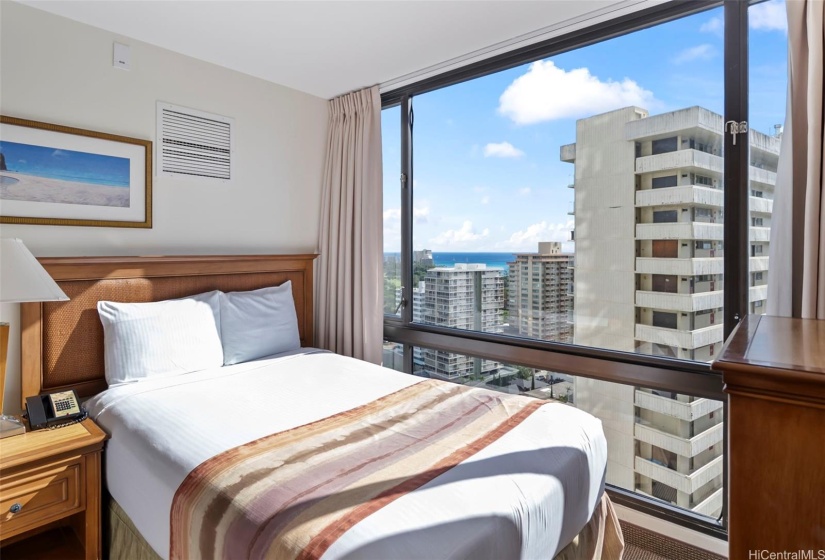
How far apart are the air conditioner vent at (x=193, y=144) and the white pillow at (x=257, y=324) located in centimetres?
82

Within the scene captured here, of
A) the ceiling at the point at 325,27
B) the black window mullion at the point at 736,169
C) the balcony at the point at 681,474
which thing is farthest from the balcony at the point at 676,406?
the ceiling at the point at 325,27

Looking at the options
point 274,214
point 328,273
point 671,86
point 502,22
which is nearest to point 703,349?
point 671,86

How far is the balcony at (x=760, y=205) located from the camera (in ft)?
6.66

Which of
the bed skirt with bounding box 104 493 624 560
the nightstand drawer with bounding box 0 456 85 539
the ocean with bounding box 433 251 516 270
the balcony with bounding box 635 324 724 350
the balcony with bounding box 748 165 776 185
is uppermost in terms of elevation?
the balcony with bounding box 748 165 776 185

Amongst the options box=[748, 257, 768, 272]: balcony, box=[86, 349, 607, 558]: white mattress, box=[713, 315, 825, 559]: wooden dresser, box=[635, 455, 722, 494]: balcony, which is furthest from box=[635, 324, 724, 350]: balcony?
box=[713, 315, 825, 559]: wooden dresser

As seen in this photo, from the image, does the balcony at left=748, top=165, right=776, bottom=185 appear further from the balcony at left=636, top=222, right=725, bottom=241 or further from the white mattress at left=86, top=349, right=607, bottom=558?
the white mattress at left=86, top=349, right=607, bottom=558

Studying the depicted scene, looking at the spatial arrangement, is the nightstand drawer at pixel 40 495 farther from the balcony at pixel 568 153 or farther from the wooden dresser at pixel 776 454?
the balcony at pixel 568 153

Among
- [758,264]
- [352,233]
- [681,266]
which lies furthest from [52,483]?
[758,264]

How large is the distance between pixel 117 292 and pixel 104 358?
36 centimetres

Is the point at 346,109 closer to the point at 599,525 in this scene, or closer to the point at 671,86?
the point at 671,86

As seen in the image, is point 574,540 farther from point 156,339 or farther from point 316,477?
point 156,339

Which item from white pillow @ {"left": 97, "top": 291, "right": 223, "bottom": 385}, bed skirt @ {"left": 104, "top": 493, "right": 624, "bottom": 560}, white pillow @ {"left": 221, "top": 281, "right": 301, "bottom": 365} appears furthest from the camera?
white pillow @ {"left": 221, "top": 281, "right": 301, "bottom": 365}

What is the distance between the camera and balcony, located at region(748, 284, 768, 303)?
6.64ft

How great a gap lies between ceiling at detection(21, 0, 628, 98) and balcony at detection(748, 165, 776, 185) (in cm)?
101
